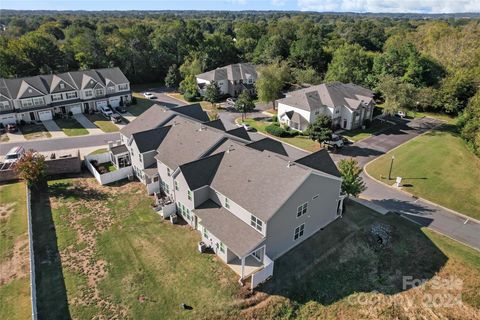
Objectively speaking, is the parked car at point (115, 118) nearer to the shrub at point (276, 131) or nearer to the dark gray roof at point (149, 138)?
the dark gray roof at point (149, 138)

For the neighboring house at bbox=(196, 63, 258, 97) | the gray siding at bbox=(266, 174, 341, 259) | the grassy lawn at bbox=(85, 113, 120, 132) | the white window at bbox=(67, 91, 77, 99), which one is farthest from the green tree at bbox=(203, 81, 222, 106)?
the gray siding at bbox=(266, 174, 341, 259)

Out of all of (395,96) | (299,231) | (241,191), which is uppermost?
(395,96)

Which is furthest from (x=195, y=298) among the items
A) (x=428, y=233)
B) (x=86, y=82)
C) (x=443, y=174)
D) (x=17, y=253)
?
(x=86, y=82)

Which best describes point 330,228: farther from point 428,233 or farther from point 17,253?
point 17,253

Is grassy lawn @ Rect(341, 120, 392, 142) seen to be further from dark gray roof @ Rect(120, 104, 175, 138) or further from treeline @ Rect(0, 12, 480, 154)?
dark gray roof @ Rect(120, 104, 175, 138)

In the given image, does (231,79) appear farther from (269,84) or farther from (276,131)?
(276,131)

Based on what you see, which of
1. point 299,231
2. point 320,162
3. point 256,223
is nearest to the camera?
point 256,223

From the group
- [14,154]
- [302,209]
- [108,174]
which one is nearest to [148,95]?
[14,154]

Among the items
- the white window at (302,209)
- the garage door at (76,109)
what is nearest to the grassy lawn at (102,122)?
the garage door at (76,109)
